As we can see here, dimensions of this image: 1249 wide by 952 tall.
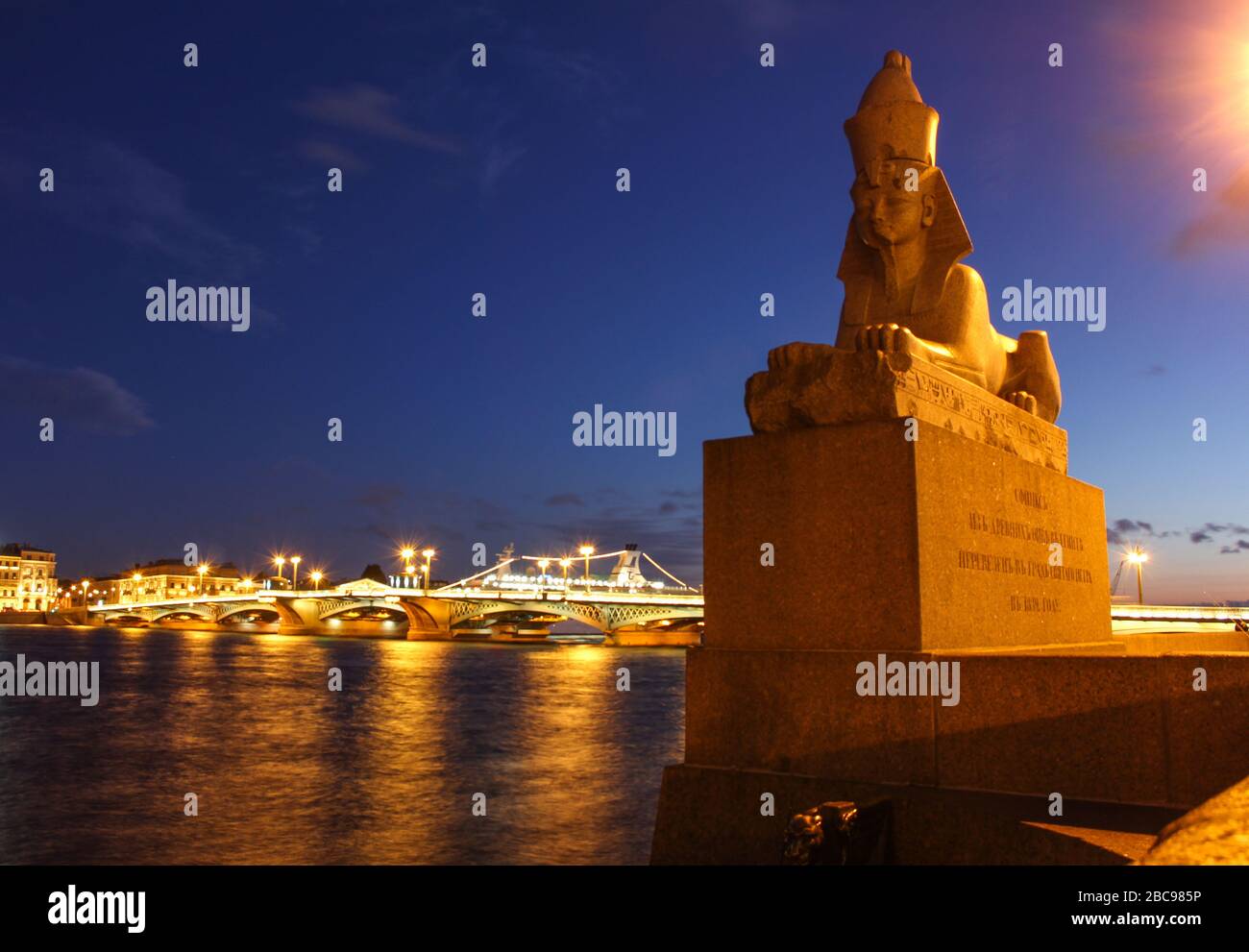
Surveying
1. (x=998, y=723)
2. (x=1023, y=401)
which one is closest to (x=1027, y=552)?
(x=1023, y=401)

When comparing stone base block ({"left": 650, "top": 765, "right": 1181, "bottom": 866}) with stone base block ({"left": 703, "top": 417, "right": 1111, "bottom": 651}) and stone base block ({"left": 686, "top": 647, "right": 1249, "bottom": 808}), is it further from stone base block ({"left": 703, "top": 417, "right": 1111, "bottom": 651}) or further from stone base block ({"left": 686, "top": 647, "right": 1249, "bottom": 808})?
stone base block ({"left": 703, "top": 417, "right": 1111, "bottom": 651})

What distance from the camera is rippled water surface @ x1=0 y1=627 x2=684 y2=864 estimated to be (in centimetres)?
689

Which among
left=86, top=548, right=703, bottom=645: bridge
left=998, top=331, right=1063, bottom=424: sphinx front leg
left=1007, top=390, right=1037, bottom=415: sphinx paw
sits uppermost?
left=998, top=331, right=1063, bottom=424: sphinx front leg

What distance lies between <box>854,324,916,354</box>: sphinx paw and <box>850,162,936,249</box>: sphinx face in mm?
1236

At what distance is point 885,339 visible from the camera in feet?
16.2

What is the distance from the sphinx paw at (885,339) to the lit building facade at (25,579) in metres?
124

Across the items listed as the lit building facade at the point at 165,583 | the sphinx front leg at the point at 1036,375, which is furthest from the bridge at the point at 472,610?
the sphinx front leg at the point at 1036,375

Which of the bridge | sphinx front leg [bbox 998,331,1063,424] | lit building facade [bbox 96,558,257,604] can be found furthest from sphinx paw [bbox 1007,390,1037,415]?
lit building facade [bbox 96,558,257,604]

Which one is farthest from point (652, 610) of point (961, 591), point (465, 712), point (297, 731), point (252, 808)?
point (961, 591)

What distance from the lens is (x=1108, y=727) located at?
3.75 m

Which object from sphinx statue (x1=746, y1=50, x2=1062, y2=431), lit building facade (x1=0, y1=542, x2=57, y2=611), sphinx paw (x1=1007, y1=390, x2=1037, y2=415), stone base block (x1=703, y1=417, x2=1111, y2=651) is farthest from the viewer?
lit building facade (x1=0, y1=542, x2=57, y2=611)

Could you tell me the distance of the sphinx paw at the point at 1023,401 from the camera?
6.63m
